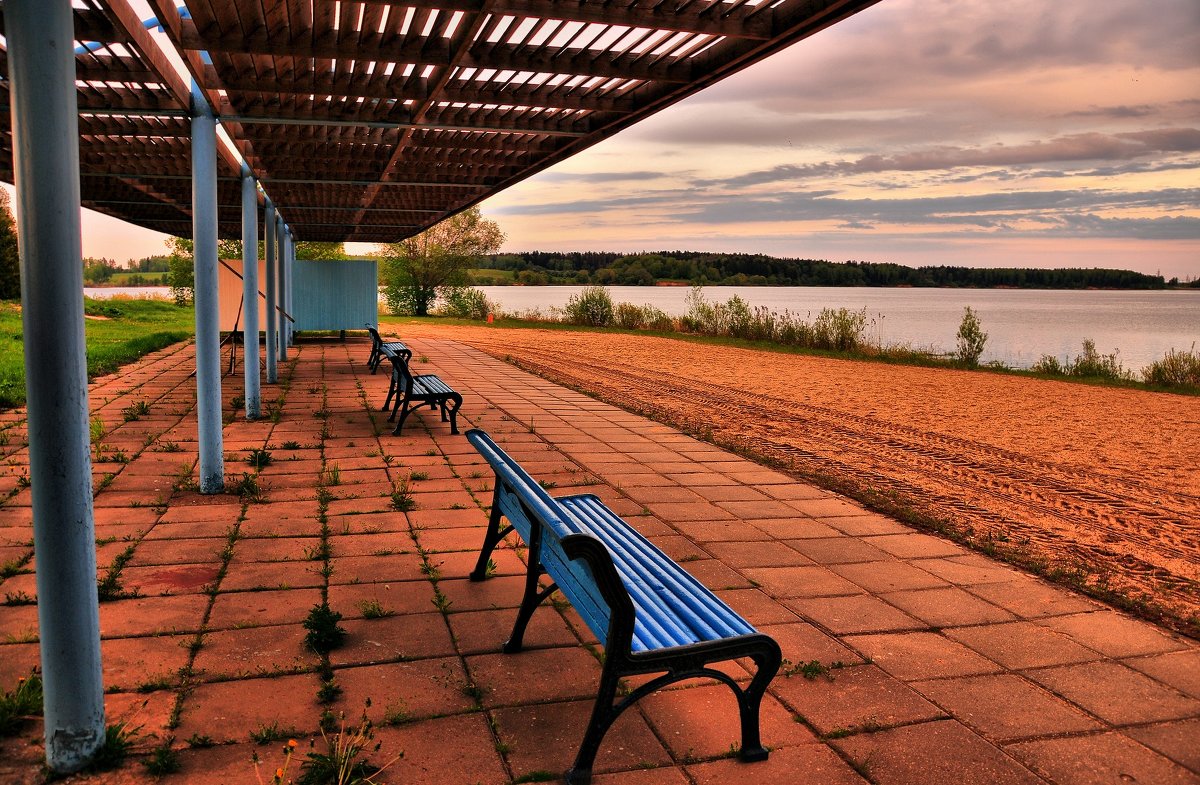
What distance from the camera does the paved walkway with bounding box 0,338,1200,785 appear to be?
2.55 meters

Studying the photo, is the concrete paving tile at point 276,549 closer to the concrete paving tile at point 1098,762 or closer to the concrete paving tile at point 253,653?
the concrete paving tile at point 253,653

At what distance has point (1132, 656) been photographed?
11.1 feet

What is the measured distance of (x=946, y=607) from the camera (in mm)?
3879

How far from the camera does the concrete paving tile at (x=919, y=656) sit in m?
3.19

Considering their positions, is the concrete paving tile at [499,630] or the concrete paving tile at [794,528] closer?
the concrete paving tile at [499,630]

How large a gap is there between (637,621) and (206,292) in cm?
417

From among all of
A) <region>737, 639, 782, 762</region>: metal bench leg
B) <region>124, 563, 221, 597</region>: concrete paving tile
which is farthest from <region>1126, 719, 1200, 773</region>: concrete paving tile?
<region>124, 563, 221, 597</region>: concrete paving tile

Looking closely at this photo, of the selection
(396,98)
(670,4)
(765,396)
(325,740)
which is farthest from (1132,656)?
(765,396)

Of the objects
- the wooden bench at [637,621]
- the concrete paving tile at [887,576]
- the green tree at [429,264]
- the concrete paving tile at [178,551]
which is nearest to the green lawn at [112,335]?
the concrete paving tile at [178,551]

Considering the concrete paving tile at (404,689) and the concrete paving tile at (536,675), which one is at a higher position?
the concrete paving tile at (404,689)

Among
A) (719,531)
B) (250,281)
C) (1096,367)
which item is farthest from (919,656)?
(1096,367)

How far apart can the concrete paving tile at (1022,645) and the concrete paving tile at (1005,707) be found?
7.9 inches

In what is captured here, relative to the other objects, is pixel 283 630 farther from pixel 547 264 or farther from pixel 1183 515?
pixel 547 264

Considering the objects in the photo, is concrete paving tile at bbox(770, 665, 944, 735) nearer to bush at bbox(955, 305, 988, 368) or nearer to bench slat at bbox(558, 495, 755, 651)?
bench slat at bbox(558, 495, 755, 651)
